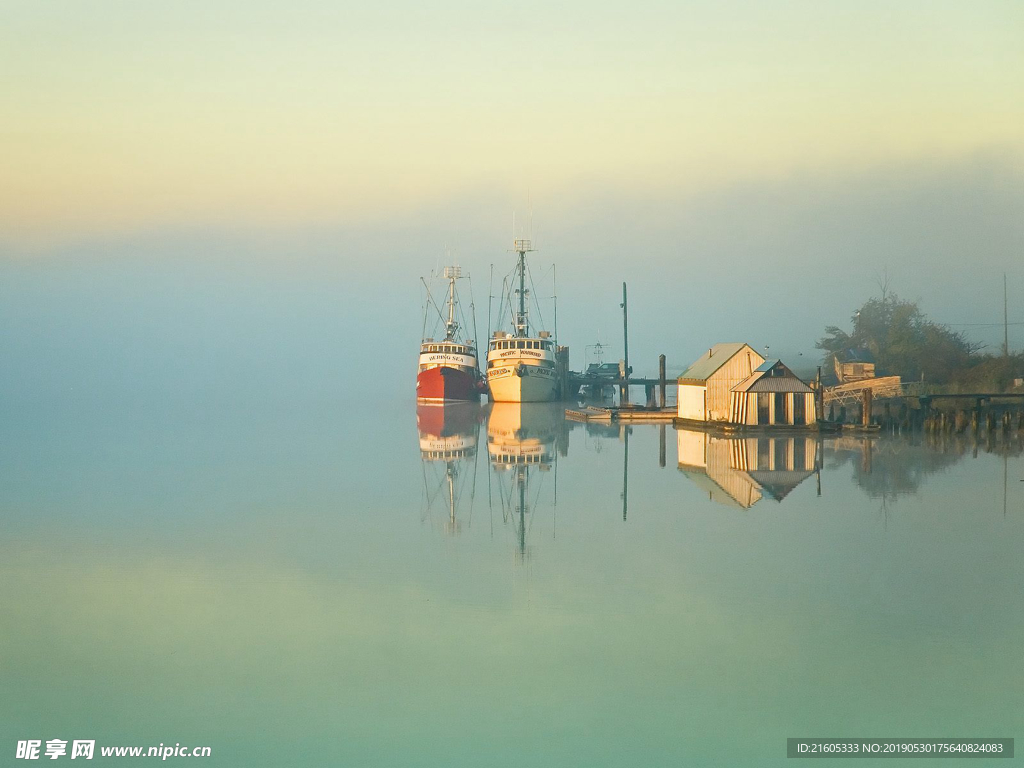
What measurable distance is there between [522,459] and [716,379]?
34.8 feet

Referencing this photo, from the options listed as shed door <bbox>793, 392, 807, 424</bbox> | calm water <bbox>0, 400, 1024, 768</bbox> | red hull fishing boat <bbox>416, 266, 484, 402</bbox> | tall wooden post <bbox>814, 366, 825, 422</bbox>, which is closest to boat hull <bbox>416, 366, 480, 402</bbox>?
red hull fishing boat <bbox>416, 266, 484, 402</bbox>

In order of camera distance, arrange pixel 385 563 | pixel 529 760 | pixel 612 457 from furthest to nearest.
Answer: pixel 612 457 < pixel 385 563 < pixel 529 760

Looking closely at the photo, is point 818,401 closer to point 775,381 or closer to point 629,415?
point 775,381

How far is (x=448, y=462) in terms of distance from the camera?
34.8 metres

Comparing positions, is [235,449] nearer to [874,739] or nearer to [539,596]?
[539,596]

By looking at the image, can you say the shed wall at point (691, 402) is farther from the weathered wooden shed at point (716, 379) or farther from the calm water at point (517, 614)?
the calm water at point (517, 614)

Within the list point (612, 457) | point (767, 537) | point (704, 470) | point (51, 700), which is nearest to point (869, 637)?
point (767, 537)

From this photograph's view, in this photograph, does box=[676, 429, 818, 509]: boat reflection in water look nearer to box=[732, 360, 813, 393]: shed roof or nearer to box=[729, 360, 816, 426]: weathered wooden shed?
box=[729, 360, 816, 426]: weathered wooden shed

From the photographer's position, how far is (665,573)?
54.0 ft

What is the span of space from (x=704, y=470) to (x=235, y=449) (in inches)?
737

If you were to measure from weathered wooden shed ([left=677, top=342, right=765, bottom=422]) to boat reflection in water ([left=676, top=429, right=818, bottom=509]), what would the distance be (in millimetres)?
1644

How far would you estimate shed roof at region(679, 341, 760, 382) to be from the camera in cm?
4197

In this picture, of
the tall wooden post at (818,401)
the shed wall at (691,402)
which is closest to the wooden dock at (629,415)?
the shed wall at (691,402)

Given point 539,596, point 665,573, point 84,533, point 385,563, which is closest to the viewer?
point 539,596
